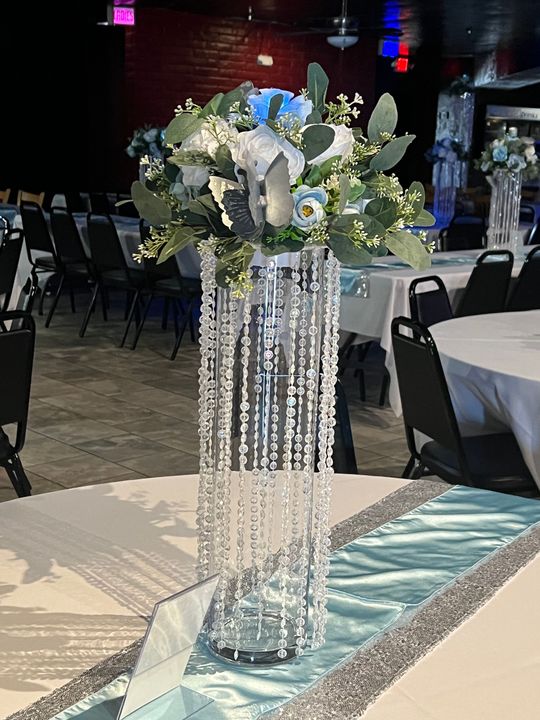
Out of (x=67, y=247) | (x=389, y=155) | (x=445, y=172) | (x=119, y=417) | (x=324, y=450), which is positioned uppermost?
(x=389, y=155)

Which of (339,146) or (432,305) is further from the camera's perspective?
(432,305)

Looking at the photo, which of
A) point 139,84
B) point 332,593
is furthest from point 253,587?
point 139,84

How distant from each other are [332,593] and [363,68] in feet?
43.1

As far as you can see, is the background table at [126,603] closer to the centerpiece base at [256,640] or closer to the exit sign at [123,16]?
the centerpiece base at [256,640]

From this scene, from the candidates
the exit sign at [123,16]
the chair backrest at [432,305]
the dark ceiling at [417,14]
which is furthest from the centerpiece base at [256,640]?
the exit sign at [123,16]

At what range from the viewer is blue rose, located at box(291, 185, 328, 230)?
3.60 feet

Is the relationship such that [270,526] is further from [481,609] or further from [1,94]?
[1,94]

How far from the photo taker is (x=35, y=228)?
317 inches

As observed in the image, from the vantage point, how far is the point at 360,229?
1133 mm

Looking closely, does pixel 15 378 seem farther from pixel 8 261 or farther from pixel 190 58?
pixel 190 58

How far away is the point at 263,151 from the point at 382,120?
0.21m

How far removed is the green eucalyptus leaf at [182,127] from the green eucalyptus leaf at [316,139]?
0.13 meters

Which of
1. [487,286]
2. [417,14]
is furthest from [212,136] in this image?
[417,14]

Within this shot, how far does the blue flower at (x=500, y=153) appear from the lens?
6.20m
